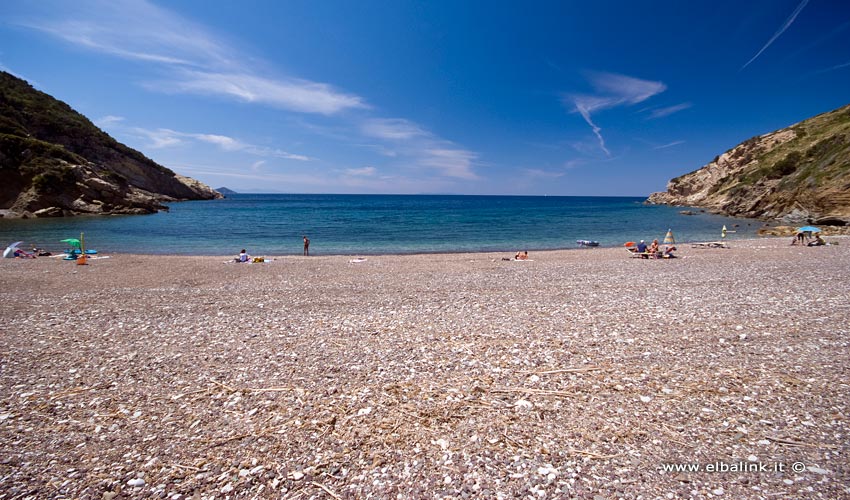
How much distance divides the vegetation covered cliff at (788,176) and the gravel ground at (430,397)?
1864 inches

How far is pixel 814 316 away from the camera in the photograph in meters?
9.49

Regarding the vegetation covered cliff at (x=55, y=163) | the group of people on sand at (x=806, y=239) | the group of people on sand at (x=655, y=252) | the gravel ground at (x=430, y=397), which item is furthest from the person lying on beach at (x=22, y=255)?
the group of people on sand at (x=806, y=239)

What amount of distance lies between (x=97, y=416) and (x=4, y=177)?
249 feet

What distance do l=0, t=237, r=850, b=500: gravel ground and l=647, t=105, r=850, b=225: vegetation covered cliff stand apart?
47339 millimetres

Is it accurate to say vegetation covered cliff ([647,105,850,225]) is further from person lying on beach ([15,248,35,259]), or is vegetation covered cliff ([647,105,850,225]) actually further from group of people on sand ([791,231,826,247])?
person lying on beach ([15,248,35,259])

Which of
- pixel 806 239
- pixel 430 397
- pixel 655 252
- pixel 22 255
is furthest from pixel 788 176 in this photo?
pixel 22 255

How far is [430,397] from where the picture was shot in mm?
5855

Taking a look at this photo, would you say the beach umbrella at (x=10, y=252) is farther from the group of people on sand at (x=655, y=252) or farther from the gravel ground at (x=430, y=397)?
the group of people on sand at (x=655, y=252)

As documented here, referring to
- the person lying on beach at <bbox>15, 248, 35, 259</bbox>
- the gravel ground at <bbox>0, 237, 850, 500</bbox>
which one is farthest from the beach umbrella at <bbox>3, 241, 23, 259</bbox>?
the gravel ground at <bbox>0, 237, 850, 500</bbox>

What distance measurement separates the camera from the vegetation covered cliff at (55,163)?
5438 cm

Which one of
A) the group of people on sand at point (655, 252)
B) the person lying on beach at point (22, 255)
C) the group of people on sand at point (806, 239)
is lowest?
the person lying on beach at point (22, 255)

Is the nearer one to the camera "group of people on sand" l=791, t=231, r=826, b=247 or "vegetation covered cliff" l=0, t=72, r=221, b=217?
"group of people on sand" l=791, t=231, r=826, b=247

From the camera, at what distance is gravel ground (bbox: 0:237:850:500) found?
13.7ft

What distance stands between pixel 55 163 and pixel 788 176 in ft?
383
